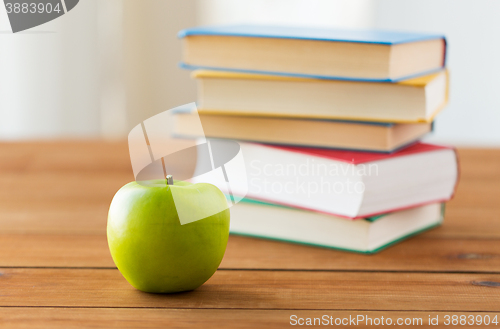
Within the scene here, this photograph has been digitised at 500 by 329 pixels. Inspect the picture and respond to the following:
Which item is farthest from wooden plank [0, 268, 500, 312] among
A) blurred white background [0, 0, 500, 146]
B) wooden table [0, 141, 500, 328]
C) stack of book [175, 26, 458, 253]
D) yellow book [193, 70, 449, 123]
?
blurred white background [0, 0, 500, 146]

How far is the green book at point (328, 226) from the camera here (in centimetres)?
73

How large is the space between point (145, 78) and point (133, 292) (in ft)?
7.57

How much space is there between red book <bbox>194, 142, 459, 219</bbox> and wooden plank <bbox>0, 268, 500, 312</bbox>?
0.41ft

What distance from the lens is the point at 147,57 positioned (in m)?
2.77

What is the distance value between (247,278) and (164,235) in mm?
125

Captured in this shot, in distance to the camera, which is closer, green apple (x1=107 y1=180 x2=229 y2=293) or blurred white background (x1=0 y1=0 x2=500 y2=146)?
green apple (x1=107 y1=180 x2=229 y2=293)

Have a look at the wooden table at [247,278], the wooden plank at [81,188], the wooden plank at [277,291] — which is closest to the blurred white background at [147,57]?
the wooden plank at [81,188]

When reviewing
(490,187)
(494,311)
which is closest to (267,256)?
(494,311)

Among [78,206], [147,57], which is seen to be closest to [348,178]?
[78,206]

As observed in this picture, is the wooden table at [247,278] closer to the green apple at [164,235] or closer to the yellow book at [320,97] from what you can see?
the green apple at [164,235]

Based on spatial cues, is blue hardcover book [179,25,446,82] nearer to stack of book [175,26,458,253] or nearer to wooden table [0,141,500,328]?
stack of book [175,26,458,253]

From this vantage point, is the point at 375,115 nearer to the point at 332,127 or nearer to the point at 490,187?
the point at 332,127

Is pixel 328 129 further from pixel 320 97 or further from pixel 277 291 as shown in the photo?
pixel 277 291

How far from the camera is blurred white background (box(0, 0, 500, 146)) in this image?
2.38m
